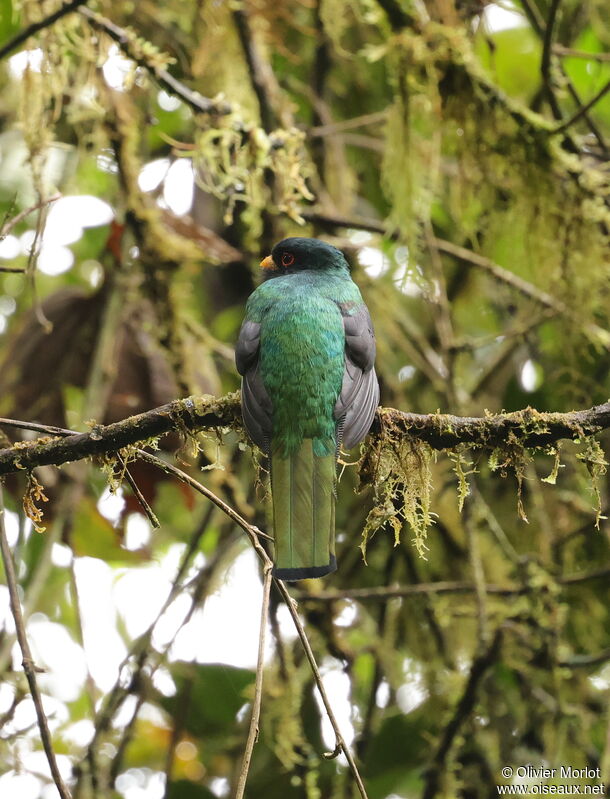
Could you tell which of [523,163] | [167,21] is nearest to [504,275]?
[523,163]

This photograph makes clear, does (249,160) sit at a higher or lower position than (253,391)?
higher

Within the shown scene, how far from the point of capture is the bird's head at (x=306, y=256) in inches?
142

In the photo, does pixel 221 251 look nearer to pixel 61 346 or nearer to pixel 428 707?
pixel 61 346

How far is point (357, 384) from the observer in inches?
113

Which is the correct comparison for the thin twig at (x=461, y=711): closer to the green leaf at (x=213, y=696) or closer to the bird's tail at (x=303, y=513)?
the green leaf at (x=213, y=696)

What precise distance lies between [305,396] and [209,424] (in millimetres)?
317

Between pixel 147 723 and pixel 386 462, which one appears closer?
pixel 386 462

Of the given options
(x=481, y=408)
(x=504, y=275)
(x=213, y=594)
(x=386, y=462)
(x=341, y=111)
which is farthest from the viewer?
(x=341, y=111)

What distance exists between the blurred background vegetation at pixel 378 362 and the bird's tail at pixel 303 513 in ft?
3.47

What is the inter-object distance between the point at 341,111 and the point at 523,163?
1916mm

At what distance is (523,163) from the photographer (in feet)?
14.1

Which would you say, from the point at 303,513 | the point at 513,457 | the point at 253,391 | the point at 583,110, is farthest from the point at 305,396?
the point at 583,110

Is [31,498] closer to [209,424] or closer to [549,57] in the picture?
[209,424]

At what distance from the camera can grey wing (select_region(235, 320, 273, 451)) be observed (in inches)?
104
